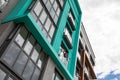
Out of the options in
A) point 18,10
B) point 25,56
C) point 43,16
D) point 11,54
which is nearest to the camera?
point 11,54

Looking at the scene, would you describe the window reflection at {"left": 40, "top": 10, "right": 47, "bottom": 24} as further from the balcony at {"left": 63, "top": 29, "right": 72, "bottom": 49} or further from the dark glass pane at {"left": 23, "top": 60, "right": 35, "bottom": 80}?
the balcony at {"left": 63, "top": 29, "right": 72, "bottom": 49}

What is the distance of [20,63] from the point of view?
15383mm

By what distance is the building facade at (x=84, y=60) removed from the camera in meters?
33.4

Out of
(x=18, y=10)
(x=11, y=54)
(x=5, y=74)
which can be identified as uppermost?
(x=18, y=10)

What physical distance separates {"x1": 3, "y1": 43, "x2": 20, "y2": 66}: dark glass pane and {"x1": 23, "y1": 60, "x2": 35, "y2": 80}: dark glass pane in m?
1.51

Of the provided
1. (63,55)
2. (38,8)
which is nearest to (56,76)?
(63,55)

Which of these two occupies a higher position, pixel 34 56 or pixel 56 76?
pixel 34 56

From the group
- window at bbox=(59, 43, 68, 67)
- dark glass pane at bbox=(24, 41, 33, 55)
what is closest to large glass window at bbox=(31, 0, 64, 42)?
dark glass pane at bbox=(24, 41, 33, 55)

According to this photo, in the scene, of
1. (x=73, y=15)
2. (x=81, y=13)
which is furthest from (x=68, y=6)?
(x=81, y=13)

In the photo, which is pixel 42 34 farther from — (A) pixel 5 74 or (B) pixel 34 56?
(A) pixel 5 74

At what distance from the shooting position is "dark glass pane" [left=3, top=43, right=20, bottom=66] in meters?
14.2

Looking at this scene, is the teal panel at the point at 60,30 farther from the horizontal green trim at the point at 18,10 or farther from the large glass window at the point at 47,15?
the horizontal green trim at the point at 18,10

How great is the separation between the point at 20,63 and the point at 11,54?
1044 mm

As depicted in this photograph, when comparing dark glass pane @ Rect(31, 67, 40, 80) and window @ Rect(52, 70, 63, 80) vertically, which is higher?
dark glass pane @ Rect(31, 67, 40, 80)
